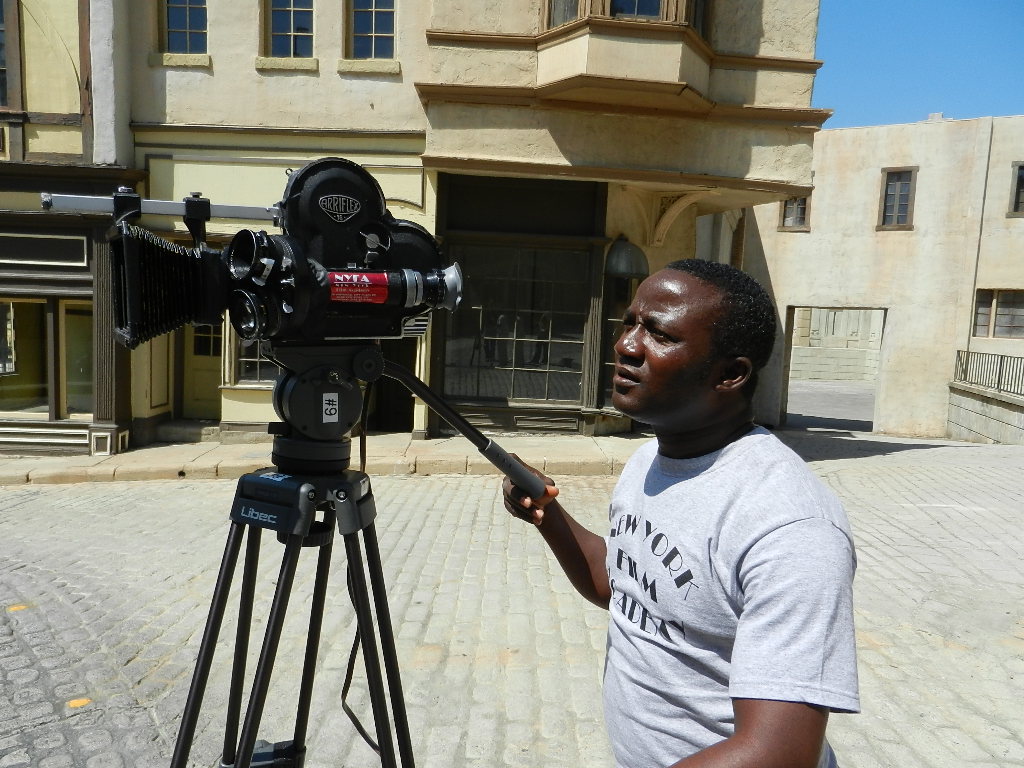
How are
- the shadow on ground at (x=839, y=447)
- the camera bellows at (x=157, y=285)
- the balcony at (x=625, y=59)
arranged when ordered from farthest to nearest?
the shadow on ground at (x=839, y=447) < the balcony at (x=625, y=59) < the camera bellows at (x=157, y=285)

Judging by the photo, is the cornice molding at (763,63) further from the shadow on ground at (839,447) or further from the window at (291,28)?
the window at (291,28)

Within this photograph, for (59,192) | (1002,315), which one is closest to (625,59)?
(59,192)

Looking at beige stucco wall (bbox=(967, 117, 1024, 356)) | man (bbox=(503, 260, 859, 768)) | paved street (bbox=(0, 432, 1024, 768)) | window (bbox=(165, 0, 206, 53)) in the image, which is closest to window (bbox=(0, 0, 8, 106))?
window (bbox=(165, 0, 206, 53))

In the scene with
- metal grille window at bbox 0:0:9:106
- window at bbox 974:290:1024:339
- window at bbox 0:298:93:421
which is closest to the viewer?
metal grille window at bbox 0:0:9:106

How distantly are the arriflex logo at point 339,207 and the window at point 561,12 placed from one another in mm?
8031

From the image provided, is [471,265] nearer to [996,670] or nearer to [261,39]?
[261,39]

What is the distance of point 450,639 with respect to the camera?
4.04 m

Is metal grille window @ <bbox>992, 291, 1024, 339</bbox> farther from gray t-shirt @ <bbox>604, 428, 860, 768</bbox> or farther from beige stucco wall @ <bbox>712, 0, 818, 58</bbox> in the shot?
gray t-shirt @ <bbox>604, 428, 860, 768</bbox>

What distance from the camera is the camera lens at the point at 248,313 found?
173cm

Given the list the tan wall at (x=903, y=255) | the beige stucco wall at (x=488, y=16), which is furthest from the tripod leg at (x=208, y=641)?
the tan wall at (x=903, y=255)

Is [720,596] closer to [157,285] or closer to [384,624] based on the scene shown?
[384,624]

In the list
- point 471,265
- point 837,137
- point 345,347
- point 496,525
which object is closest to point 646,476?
point 345,347

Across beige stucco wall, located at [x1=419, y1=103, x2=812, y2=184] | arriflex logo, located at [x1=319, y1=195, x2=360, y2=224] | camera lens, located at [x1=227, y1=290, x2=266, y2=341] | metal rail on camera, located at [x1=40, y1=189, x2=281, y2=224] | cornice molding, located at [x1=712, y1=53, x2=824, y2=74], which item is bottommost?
camera lens, located at [x1=227, y1=290, x2=266, y2=341]

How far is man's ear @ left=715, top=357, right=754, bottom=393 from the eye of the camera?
134 cm
